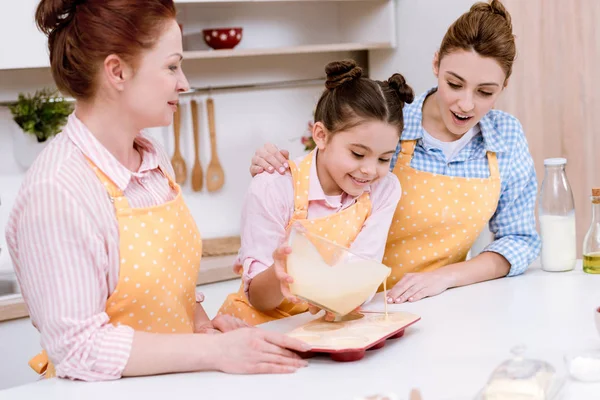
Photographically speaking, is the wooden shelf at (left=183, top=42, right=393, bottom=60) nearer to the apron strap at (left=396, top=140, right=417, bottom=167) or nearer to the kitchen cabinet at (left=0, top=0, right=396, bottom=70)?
the kitchen cabinet at (left=0, top=0, right=396, bottom=70)

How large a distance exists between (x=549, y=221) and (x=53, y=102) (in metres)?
1.84

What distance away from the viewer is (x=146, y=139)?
167cm

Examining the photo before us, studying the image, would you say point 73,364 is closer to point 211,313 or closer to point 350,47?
point 211,313

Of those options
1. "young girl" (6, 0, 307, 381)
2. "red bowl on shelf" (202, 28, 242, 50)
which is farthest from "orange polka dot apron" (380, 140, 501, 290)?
"red bowl on shelf" (202, 28, 242, 50)

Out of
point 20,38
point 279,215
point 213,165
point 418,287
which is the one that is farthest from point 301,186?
point 213,165

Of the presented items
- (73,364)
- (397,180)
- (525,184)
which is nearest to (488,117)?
(525,184)

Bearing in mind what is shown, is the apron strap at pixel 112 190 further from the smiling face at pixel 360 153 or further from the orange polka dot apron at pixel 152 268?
the smiling face at pixel 360 153

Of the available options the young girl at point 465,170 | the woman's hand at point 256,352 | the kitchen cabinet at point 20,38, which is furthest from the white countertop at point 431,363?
the kitchen cabinet at point 20,38

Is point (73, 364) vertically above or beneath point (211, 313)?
above

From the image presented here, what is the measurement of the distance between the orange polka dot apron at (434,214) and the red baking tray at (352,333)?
471 mm

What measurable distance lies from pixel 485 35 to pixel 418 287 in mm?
591

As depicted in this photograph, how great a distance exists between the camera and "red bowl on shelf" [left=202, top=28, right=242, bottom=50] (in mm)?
3225

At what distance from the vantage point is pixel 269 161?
1.87m

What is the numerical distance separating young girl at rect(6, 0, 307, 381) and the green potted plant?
1.50 m
